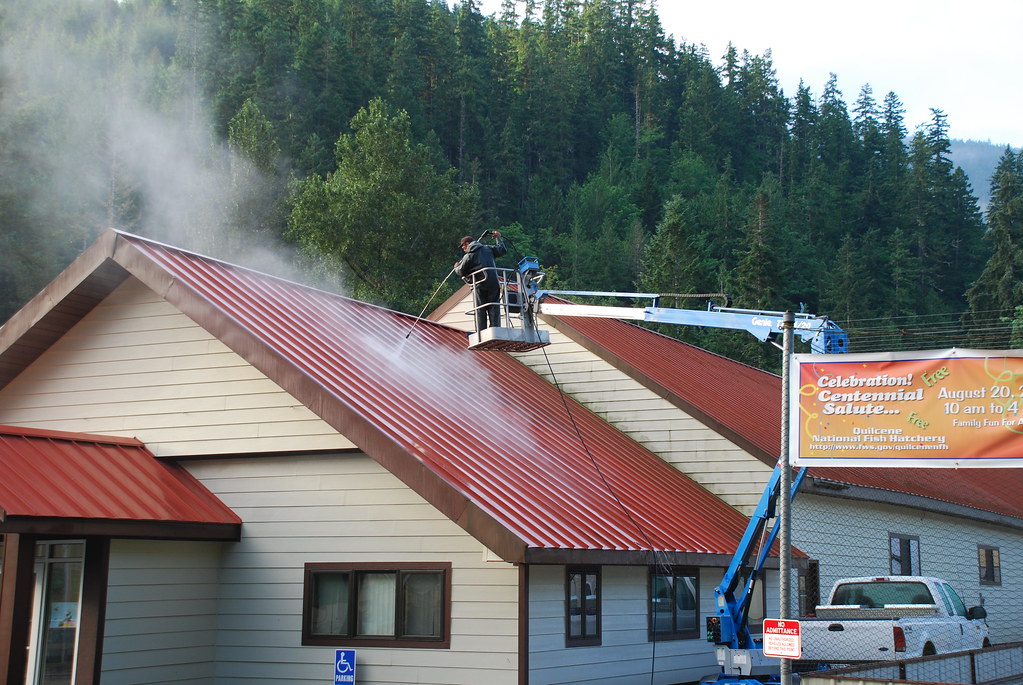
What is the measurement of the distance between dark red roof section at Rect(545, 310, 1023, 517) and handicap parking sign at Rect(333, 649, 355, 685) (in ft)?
26.8

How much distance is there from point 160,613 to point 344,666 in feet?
7.96

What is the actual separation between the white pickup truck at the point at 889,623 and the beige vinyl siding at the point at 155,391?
7.14 metres

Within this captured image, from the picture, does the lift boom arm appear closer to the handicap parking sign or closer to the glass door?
the handicap parking sign

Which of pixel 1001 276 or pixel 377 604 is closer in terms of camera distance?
pixel 377 604

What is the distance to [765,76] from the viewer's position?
139 meters

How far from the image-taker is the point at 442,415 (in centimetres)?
1550

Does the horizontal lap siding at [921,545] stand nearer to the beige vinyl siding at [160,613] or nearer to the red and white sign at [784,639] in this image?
the beige vinyl siding at [160,613]

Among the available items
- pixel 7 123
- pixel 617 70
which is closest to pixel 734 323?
pixel 7 123

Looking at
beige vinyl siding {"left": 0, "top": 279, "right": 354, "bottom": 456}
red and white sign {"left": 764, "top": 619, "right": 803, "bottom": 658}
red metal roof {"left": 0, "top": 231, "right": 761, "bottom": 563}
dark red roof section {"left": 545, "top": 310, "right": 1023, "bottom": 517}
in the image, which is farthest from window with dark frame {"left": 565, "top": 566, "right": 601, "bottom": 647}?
dark red roof section {"left": 545, "top": 310, "right": 1023, "bottom": 517}

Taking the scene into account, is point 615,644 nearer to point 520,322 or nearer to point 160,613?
point 520,322

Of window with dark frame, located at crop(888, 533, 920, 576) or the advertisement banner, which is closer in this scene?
the advertisement banner

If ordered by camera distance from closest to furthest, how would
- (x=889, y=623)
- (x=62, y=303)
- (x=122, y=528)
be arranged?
(x=122, y=528)
(x=889, y=623)
(x=62, y=303)

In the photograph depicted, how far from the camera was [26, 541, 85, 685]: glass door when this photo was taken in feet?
43.6

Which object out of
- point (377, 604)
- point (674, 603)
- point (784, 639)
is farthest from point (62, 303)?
point (784, 639)
